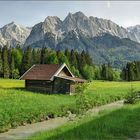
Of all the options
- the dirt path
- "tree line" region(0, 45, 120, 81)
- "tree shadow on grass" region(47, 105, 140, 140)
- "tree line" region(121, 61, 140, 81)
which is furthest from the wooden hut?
"tree line" region(121, 61, 140, 81)

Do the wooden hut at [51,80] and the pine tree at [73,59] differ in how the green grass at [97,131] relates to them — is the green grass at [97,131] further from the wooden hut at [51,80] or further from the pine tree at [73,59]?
the pine tree at [73,59]

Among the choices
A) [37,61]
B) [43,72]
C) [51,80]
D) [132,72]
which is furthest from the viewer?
[132,72]

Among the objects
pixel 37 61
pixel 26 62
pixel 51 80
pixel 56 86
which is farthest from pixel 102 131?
pixel 37 61

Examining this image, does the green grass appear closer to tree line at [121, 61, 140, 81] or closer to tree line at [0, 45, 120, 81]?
tree line at [0, 45, 120, 81]

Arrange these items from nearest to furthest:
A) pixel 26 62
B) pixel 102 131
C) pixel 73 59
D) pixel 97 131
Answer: pixel 97 131 → pixel 102 131 → pixel 26 62 → pixel 73 59

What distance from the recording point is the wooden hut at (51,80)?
67750mm

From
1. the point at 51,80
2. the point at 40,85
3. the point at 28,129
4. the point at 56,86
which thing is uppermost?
the point at 51,80

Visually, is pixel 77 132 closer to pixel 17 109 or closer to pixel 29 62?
pixel 17 109

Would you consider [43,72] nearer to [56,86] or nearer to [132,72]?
[56,86]

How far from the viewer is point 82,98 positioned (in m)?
30.1

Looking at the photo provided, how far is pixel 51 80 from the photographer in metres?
67.0

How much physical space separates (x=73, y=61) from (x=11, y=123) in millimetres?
124275

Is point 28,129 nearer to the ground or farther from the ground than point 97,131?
nearer to the ground

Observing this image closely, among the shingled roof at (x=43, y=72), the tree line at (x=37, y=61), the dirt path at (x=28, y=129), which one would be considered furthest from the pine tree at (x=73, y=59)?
the dirt path at (x=28, y=129)
